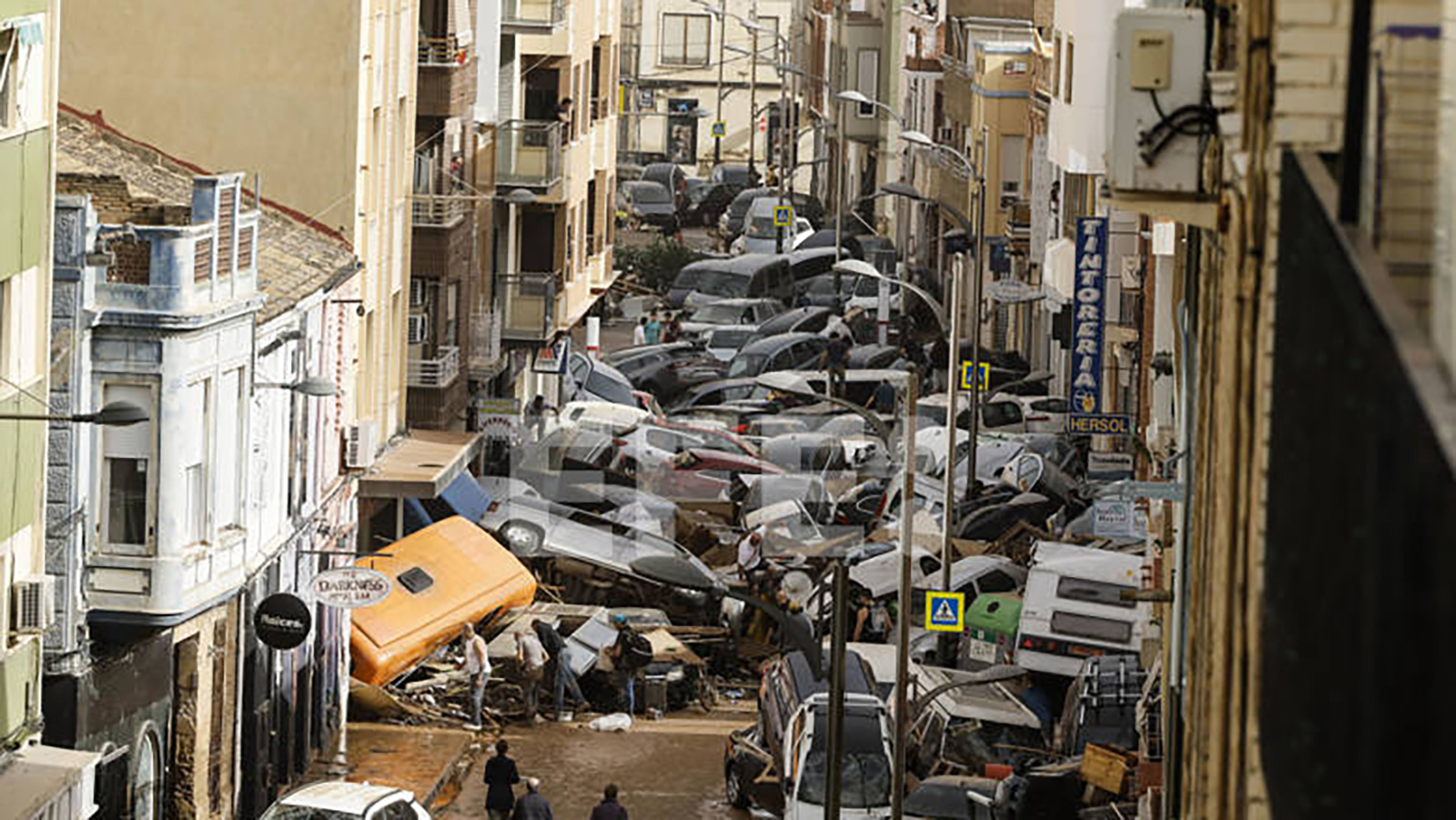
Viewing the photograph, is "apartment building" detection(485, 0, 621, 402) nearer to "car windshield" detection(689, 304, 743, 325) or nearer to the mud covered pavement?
"car windshield" detection(689, 304, 743, 325)

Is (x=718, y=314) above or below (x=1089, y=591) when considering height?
above

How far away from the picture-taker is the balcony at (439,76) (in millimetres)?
41219

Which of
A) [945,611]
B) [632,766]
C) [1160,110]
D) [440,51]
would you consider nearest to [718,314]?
[440,51]

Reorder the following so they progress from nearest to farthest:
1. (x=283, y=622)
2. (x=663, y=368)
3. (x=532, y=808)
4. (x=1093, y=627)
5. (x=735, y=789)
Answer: (x=532, y=808) → (x=283, y=622) → (x=735, y=789) → (x=1093, y=627) → (x=663, y=368)

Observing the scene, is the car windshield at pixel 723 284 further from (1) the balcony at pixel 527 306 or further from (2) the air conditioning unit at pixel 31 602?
(2) the air conditioning unit at pixel 31 602

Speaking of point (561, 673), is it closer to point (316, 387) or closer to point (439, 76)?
point (316, 387)

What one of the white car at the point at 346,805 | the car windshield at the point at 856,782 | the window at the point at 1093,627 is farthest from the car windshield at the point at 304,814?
the window at the point at 1093,627

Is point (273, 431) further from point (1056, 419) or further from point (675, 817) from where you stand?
point (1056, 419)

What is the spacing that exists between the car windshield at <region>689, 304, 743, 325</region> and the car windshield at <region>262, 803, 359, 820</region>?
50514mm

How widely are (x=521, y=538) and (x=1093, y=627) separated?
1139cm

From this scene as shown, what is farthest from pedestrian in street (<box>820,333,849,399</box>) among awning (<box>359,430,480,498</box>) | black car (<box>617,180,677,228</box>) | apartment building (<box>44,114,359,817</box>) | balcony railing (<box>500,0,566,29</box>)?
black car (<box>617,180,677,228</box>)

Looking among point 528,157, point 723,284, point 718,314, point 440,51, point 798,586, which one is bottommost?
point 798,586

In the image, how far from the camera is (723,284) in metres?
78.9

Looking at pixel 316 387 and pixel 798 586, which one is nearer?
pixel 316 387
